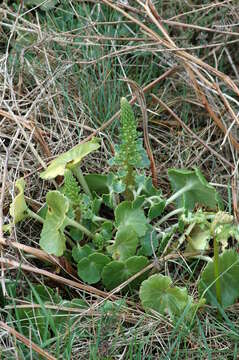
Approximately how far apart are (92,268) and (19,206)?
0.26 metres

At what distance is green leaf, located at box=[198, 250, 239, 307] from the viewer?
1620mm

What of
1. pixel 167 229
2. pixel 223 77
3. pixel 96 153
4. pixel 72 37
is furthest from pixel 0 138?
pixel 223 77

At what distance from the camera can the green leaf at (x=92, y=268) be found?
166 centimetres

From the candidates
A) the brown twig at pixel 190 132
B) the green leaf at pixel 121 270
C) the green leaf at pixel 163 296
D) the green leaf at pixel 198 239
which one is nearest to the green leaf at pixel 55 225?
the green leaf at pixel 121 270

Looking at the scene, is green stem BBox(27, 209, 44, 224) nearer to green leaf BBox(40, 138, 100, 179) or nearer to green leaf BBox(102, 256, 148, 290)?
green leaf BBox(40, 138, 100, 179)

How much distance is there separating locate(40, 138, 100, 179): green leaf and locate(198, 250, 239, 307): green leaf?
0.44m

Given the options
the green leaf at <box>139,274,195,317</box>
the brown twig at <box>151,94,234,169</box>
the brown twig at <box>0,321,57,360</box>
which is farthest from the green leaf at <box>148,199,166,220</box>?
the brown twig at <box>0,321,57,360</box>

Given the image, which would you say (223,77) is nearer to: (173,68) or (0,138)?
(173,68)

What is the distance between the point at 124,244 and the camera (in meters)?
1.68

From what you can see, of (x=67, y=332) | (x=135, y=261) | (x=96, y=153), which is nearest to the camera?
(x=67, y=332)

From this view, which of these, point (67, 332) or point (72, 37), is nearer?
point (67, 332)

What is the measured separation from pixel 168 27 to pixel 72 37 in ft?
1.29

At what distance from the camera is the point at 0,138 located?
199 cm

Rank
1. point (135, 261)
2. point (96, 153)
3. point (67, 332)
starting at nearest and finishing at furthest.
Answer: point (67, 332), point (135, 261), point (96, 153)
